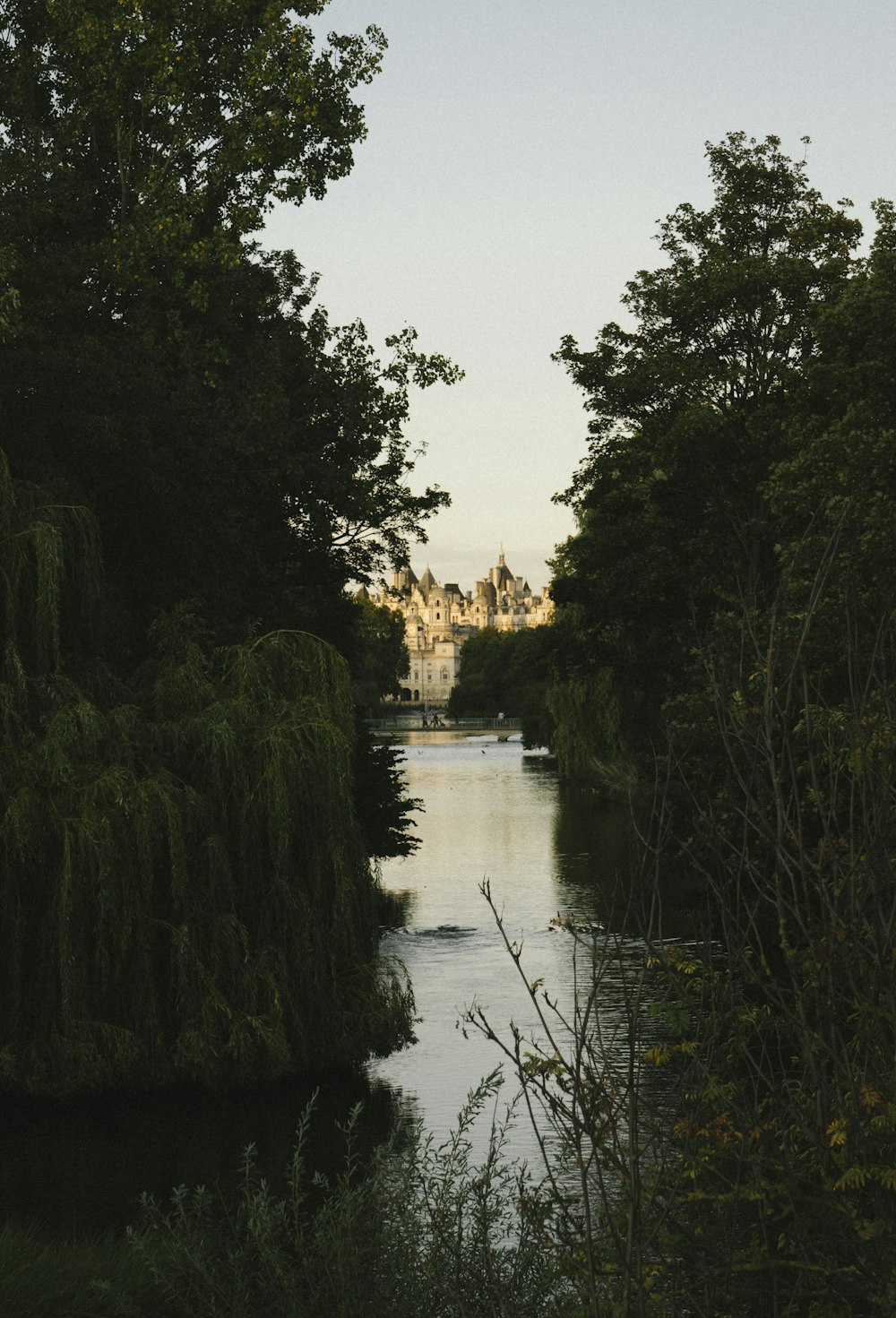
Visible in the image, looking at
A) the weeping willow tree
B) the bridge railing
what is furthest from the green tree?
the bridge railing

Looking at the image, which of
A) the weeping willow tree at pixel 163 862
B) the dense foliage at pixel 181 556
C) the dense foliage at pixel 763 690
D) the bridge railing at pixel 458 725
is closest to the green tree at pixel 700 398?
the dense foliage at pixel 763 690

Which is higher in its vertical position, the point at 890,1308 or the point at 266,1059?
the point at 890,1308

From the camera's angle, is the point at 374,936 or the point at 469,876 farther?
the point at 469,876

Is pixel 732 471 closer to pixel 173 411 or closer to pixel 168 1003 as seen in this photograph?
pixel 173 411

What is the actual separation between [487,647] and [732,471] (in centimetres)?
15279

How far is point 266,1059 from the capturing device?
666 inches

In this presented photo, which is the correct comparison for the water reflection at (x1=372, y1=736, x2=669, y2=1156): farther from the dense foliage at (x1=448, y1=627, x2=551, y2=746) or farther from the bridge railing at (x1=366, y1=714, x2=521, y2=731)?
the bridge railing at (x1=366, y1=714, x2=521, y2=731)

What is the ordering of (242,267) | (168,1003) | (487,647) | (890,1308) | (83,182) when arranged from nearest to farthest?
1. (890,1308)
2. (168,1003)
3. (83,182)
4. (242,267)
5. (487,647)

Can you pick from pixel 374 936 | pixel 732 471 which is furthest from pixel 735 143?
pixel 374 936

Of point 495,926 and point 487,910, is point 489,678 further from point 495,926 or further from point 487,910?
point 495,926

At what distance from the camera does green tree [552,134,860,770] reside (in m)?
31.2

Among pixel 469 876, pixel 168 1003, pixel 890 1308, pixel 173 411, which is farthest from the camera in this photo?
pixel 469 876

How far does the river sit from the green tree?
608 centimetres

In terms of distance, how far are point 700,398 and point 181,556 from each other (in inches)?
540
